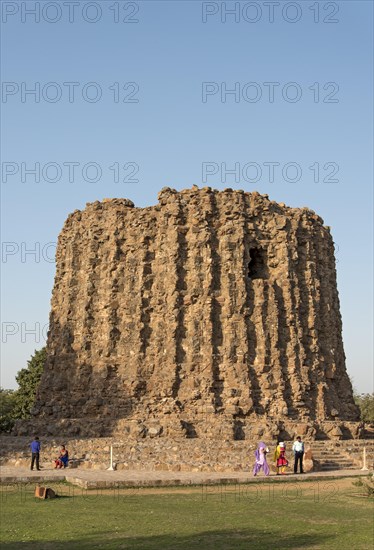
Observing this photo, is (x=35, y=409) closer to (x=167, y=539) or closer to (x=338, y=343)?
(x=338, y=343)

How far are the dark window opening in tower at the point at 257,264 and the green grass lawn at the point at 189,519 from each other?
512 inches

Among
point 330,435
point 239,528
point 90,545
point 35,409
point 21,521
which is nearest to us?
point 90,545

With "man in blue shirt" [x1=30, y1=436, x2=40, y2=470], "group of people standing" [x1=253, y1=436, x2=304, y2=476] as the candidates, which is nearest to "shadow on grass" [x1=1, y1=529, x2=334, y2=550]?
"group of people standing" [x1=253, y1=436, x2=304, y2=476]

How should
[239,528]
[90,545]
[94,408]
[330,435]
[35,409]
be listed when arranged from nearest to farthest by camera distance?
[90,545], [239,528], [330,435], [94,408], [35,409]

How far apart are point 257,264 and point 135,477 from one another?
1291cm

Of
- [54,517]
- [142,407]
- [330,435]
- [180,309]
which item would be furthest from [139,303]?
[54,517]

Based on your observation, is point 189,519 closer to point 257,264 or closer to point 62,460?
point 62,460

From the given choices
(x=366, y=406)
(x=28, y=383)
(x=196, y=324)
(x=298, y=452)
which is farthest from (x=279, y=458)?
(x=366, y=406)

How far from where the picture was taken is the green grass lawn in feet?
32.1

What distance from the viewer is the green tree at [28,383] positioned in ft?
127

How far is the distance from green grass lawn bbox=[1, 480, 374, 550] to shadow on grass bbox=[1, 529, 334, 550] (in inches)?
0.5

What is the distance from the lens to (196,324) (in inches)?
1023

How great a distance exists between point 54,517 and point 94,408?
14.5m

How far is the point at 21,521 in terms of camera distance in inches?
454
